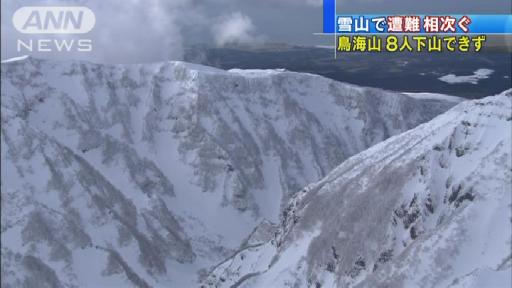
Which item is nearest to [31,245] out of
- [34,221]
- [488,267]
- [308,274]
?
[34,221]

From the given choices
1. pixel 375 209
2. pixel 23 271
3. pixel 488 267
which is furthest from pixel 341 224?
pixel 23 271

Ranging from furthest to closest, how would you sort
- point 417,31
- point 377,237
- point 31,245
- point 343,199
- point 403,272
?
point 31,245 → point 343,199 → point 377,237 → point 403,272 → point 417,31

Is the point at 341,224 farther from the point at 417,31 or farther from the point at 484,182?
the point at 417,31

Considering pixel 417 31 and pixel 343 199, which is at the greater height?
pixel 417 31

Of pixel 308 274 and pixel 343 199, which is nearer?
pixel 308 274

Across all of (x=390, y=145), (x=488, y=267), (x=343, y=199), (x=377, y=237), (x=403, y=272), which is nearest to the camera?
(x=488, y=267)

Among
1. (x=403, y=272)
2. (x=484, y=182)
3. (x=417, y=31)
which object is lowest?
(x=403, y=272)
